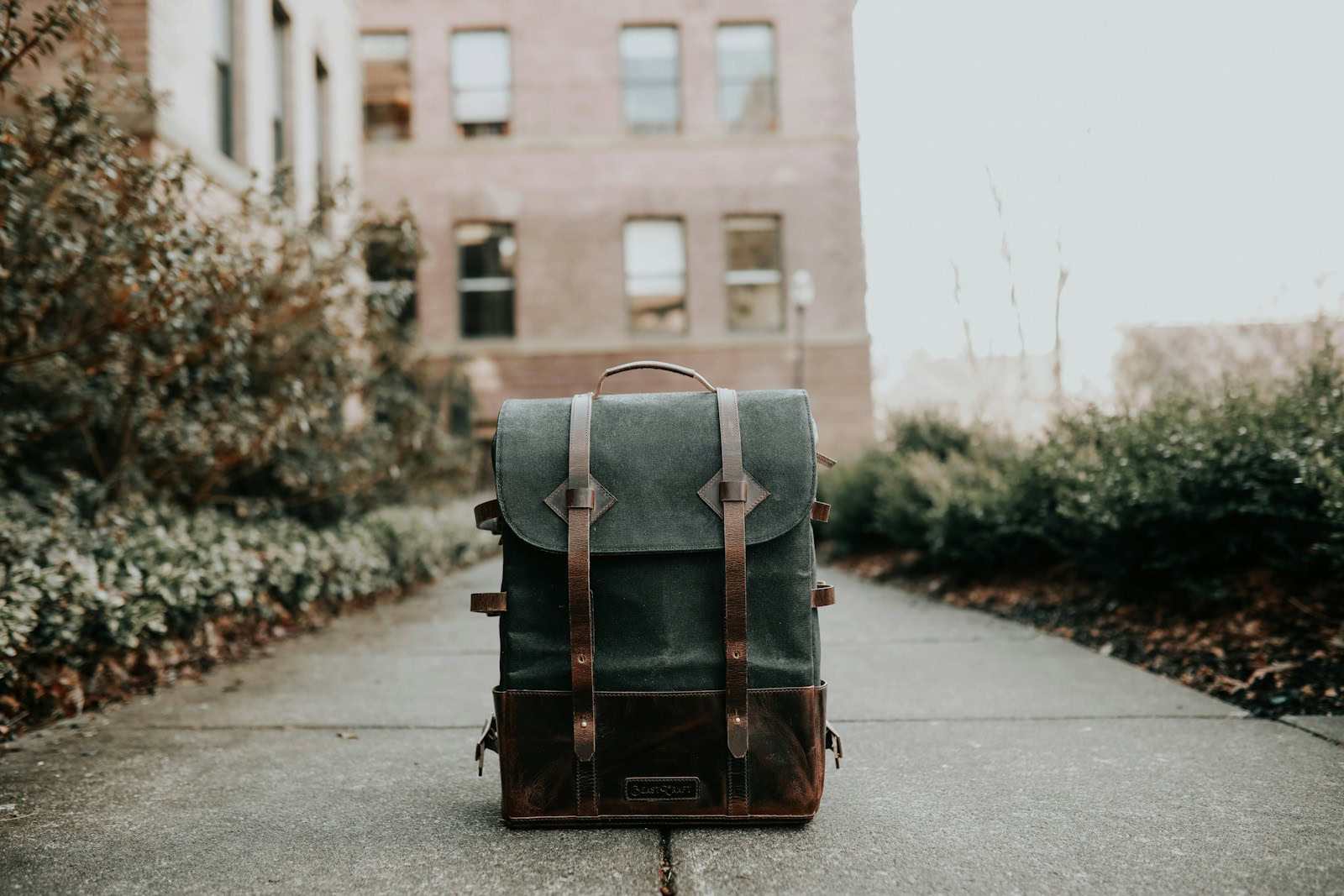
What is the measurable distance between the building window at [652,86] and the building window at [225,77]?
952cm

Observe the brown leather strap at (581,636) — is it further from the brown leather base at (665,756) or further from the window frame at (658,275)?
the window frame at (658,275)

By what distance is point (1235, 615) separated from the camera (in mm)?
4215

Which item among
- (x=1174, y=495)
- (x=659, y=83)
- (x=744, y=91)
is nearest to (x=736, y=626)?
(x=1174, y=495)

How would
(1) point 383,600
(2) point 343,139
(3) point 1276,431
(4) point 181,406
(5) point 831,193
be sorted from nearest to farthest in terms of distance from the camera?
1. (3) point 1276,431
2. (4) point 181,406
3. (1) point 383,600
4. (2) point 343,139
5. (5) point 831,193

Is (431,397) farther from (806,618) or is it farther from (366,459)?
(806,618)

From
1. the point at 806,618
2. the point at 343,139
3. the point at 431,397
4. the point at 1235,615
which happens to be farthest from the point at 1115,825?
the point at 431,397

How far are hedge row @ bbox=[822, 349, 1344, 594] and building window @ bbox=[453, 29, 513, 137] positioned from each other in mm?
13483

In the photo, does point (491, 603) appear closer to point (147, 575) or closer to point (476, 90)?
point (147, 575)

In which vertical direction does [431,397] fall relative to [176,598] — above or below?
above

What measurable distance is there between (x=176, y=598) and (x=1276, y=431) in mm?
5102

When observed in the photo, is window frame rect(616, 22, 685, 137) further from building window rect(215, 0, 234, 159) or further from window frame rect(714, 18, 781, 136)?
building window rect(215, 0, 234, 159)

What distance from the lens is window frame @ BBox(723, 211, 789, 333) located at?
671 inches

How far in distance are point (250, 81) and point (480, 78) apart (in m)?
9.21

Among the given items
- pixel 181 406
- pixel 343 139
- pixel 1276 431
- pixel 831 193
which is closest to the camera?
pixel 1276 431
